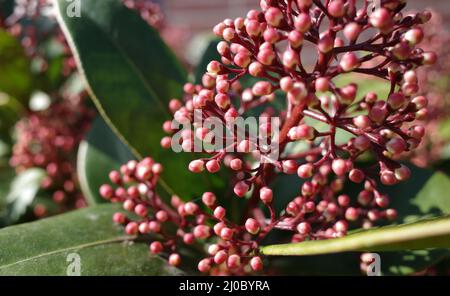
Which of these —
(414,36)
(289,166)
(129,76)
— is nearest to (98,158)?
(129,76)

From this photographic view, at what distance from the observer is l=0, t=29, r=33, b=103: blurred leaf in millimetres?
1688

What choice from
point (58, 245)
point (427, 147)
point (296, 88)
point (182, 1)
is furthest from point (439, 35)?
point (182, 1)

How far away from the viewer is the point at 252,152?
3.00ft

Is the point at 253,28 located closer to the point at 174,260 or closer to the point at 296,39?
the point at 296,39

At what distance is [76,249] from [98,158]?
0.40 m

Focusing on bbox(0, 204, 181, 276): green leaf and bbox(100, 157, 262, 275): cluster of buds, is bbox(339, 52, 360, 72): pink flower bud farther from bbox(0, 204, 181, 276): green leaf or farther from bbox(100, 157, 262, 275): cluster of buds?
bbox(0, 204, 181, 276): green leaf

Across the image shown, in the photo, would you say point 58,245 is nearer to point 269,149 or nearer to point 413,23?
point 269,149

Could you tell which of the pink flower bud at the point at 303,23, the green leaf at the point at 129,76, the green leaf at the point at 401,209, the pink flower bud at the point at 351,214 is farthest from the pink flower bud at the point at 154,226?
the pink flower bud at the point at 303,23

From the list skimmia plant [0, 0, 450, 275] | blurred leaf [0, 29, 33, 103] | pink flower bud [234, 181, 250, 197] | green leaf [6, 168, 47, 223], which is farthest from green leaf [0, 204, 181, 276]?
blurred leaf [0, 29, 33, 103]

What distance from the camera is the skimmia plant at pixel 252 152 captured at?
79 centimetres

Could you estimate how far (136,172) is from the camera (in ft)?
3.59

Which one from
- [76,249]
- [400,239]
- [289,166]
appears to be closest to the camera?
[400,239]
